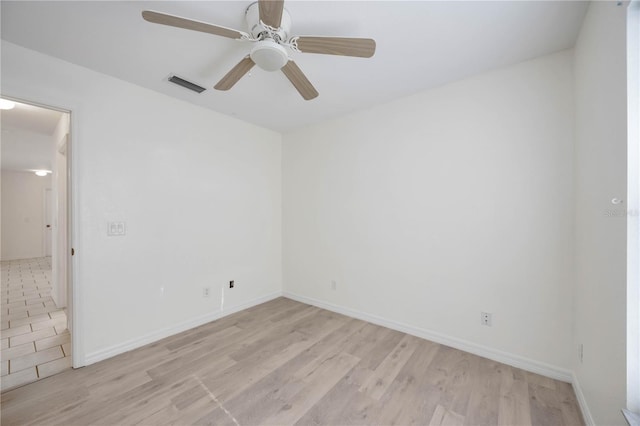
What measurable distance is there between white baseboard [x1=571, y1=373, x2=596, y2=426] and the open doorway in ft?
12.6

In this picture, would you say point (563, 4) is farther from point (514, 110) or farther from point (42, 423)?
point (42, 423)

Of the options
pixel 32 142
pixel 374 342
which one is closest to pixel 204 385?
pixel 374 342

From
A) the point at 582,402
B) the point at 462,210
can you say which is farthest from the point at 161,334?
the point at 582,402

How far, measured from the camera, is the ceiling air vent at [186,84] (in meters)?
2.35

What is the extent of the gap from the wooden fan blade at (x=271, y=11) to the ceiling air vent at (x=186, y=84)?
1433 millimetres

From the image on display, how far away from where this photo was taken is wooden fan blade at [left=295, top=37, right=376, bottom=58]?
56.3 inches

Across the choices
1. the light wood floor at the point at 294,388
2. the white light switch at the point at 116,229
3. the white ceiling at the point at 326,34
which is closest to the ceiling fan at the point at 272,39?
the white ceiling at the point at 326,34

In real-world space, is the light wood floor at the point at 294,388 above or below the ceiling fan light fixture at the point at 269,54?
below

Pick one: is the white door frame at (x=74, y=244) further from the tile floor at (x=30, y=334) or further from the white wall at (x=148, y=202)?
the tile floor at (x=30, y=334)

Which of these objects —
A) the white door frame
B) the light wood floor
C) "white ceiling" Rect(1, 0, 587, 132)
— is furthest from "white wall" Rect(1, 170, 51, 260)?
"white ceiling" Rect(1, 0, 587, 132)

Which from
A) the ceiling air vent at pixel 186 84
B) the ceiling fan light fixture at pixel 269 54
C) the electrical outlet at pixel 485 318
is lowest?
the electrical outlet at pixel 485 318

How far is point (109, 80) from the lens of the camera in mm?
2307

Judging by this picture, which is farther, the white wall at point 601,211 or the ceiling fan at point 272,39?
the ceiling fan at point 272,39

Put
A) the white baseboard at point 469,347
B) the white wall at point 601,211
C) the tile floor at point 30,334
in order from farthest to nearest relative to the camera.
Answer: the tile floor at point 30,334
the white baseboard at point 469,347
the white wall at point 601,211
